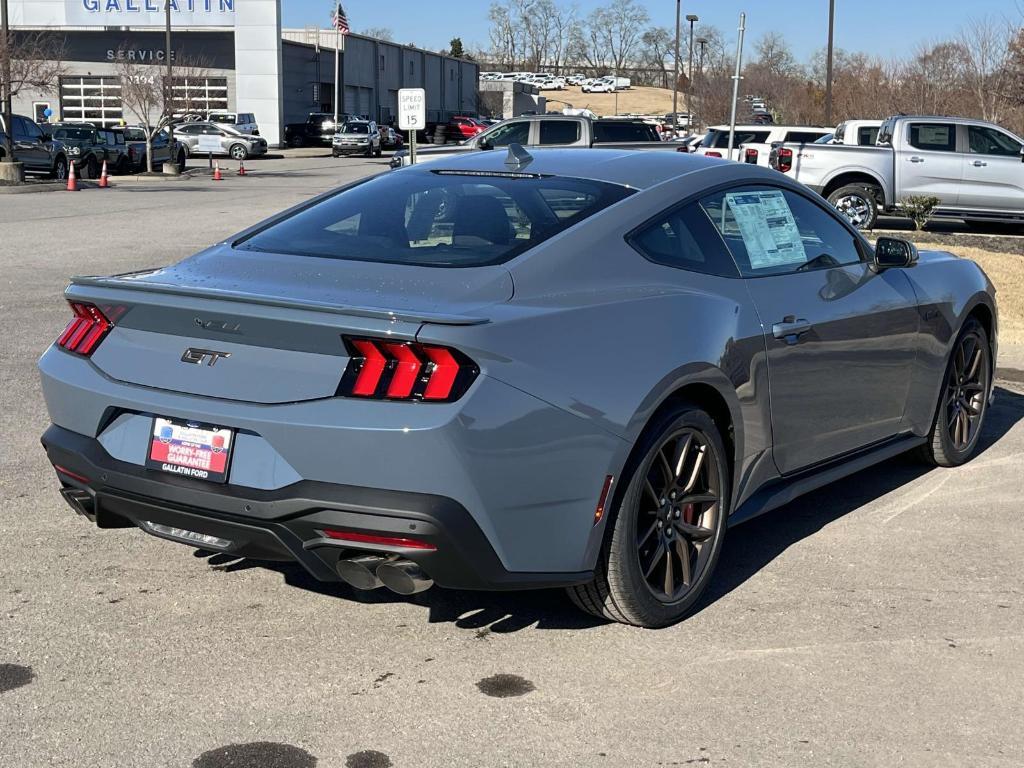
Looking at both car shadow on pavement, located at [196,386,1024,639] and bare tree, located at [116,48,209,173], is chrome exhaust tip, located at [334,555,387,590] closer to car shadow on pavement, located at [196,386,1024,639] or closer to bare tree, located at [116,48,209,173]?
car shadow on pavement, located at [196,386,1024,639]

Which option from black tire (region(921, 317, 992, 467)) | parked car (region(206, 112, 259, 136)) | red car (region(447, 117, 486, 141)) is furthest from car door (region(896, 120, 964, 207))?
red car (region(447, 117, 486, 141))

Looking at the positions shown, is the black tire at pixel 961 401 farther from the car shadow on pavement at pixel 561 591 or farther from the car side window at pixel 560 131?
the car side window at pixel 560 131

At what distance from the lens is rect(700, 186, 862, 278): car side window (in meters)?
5.01

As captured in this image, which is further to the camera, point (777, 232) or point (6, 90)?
point (6, 90)

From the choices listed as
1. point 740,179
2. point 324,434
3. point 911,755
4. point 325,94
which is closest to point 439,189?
point 740,179

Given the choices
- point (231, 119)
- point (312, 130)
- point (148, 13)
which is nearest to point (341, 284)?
point (231, 119)

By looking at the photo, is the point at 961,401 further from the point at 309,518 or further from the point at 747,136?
the point at 747,136

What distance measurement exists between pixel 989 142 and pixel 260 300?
19.9m

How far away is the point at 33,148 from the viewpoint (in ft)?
116

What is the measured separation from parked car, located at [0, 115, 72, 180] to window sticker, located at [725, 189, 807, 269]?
32634 millimetres

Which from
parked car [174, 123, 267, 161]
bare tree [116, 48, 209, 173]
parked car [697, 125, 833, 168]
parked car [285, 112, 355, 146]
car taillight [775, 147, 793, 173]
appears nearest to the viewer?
car taillight [775, 147, 793, 173]

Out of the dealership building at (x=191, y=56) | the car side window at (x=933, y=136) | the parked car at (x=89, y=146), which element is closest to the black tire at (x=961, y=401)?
the car side window at (x=933, y=136)

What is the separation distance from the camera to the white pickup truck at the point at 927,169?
20.7m

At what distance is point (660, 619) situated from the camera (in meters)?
4.42
